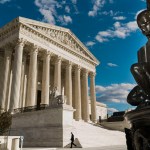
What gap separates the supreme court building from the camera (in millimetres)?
29188

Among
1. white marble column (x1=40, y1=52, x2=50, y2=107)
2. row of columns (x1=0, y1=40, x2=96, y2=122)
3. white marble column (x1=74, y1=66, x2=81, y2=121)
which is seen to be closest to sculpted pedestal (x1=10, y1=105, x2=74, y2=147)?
row of columns (x1=0, y1=40, x2=96, y2=122)

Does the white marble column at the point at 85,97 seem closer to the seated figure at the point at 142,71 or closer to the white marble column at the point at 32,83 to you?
the white marble column at the point at 32,83

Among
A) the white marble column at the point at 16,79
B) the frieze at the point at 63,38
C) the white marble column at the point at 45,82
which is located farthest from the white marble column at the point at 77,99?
the white marble column at the point at 16,79

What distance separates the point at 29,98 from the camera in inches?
1143

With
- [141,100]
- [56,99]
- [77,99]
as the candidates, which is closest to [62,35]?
[77,99]

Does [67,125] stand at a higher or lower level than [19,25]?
lower

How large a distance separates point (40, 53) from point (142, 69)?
1285 inches

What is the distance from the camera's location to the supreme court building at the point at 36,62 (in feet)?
95.8

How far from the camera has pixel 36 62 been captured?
31.6 m

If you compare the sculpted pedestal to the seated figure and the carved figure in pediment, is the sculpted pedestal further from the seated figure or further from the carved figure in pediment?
the seated figure

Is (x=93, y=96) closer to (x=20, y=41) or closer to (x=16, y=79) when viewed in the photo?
(x=16, y=79)

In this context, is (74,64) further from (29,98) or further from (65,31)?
(29,98)

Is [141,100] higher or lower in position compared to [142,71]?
lower

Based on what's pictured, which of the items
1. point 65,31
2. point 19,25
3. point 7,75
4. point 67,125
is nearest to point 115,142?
point 67,125
